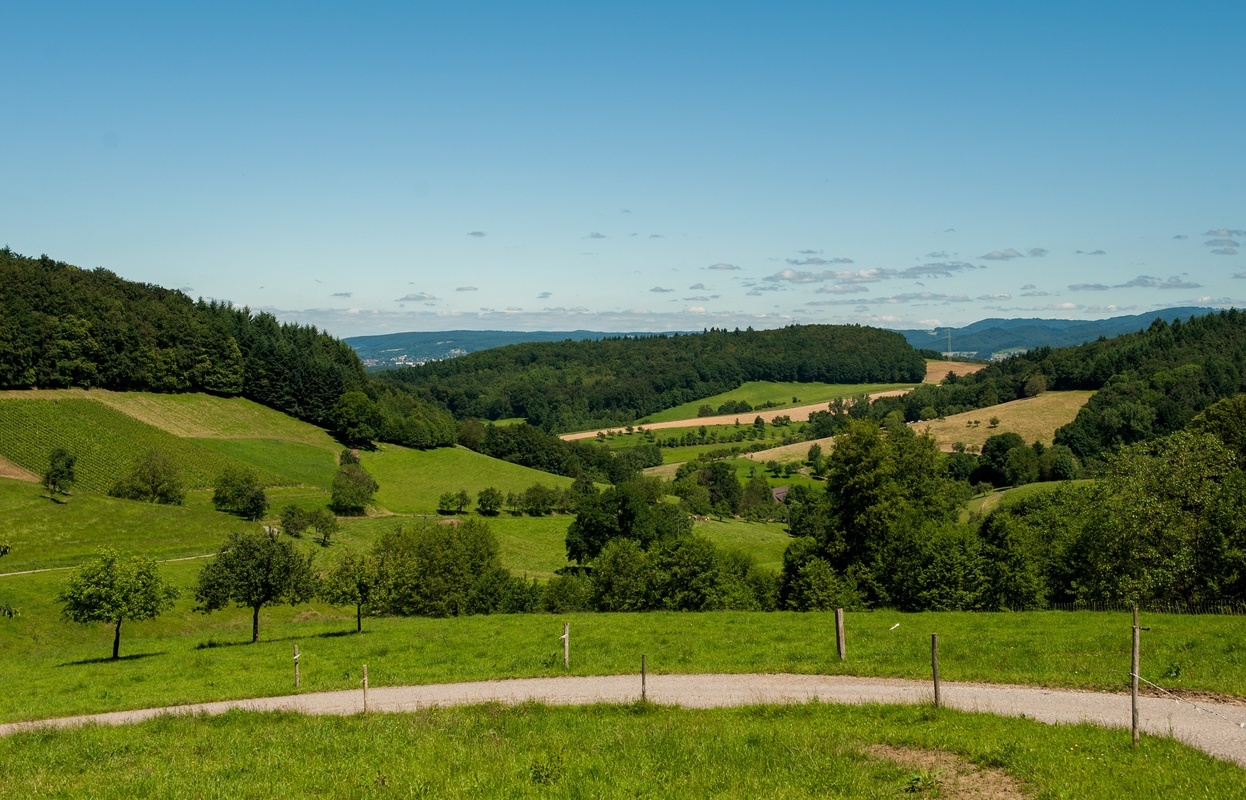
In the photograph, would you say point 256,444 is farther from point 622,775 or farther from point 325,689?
point 622,775

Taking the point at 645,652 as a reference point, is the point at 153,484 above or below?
below

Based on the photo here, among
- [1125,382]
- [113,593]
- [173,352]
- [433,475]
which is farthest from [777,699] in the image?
[1125,382]

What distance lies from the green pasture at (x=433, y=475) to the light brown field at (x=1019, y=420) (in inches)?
2439

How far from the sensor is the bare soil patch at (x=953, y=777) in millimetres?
12453

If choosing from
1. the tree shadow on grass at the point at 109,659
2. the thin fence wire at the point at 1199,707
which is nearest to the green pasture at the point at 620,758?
the thin fence wire at the point at 1199,707

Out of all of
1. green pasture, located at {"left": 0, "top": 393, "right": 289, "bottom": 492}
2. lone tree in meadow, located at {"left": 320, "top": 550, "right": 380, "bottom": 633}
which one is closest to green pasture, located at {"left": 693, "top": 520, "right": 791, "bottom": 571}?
lone tree in meadow, located at {"left": 320, "top": 550, "right": 380, "bottom": 633}

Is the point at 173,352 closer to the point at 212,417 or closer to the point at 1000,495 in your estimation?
the point at 212,417

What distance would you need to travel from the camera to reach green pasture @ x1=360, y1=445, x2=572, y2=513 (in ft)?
344

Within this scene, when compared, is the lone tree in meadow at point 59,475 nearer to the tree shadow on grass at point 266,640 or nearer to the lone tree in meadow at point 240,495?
the lone tree in meadow at point 240,495

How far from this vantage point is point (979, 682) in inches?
785

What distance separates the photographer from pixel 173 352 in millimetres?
117812

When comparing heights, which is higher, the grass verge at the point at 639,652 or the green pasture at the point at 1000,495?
the grass verge at the point at 639,652

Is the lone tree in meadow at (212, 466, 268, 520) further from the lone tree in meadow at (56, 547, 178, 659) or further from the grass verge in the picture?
the lone tree in meadow at (56, 547, 178, 659)

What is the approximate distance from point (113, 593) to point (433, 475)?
80.5m
